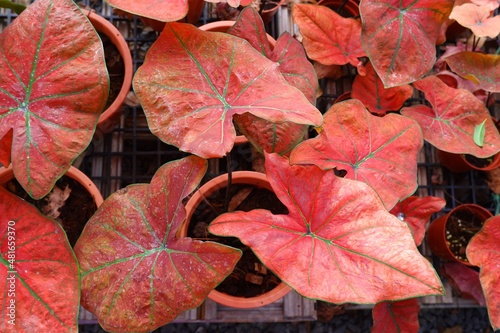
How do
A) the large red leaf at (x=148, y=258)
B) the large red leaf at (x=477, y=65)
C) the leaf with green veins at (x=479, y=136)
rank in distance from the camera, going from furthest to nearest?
the large red leaf at (x=477, y=65)
the leaf with green veins at (x=479, y=136)
the large red leaf at (x=148, y=258)

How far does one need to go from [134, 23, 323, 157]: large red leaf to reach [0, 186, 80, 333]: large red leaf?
0.34 metres

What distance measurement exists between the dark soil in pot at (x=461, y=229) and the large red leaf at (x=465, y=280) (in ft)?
0.13

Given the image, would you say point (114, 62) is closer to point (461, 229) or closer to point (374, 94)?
point (374, 94)

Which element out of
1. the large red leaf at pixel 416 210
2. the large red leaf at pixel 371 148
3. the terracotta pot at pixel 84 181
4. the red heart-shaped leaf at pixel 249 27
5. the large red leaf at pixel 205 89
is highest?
the red heart-shaped leaf at pixel 249 27

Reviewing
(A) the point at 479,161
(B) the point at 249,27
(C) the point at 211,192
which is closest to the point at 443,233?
(A) the point at 479,161

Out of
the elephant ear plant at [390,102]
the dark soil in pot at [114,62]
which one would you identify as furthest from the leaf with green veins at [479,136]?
the dark soil in pot at [114,62]

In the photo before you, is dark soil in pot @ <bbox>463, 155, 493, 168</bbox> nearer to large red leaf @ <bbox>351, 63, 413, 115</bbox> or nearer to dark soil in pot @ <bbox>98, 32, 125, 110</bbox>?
large red leaf @ <bbox>351, 63, 413, 115</bbox>

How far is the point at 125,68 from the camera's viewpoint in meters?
1.30

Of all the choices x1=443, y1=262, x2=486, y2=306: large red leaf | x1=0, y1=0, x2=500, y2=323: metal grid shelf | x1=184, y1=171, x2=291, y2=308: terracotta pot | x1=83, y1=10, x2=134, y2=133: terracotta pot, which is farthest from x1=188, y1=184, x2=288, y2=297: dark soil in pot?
x1=443, y1=262, x2=486, y2=306: large red leaf

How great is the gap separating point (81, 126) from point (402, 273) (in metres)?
0.71

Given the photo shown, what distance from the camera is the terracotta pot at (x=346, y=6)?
1.49 metres

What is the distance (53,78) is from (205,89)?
1.06ft

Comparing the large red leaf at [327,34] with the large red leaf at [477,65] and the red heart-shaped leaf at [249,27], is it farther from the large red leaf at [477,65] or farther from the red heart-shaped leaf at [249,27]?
the large red leaf at [477,65]

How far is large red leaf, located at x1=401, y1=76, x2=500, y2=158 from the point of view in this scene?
124 cm
